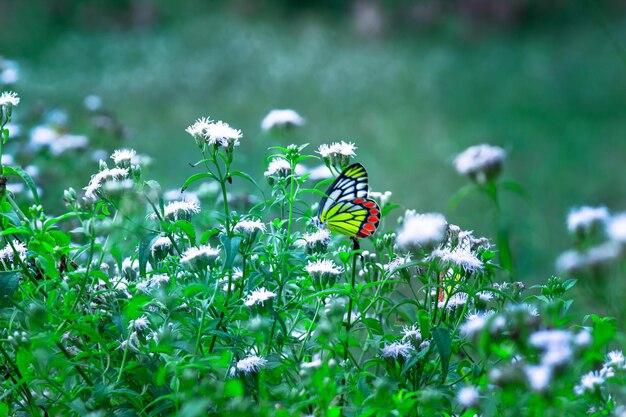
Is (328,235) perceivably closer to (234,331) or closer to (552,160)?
(234,331)

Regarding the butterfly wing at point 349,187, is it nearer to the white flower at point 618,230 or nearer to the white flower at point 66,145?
the white flower at point 618,230

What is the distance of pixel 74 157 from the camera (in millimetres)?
4406

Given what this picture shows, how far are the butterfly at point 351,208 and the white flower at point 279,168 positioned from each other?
0.40 feet

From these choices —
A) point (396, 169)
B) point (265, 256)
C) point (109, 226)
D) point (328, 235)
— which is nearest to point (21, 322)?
point (109, 226)

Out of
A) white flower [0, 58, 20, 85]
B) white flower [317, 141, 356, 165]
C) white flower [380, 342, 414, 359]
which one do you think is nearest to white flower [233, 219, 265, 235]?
white flower [317, 141, 356, 165]

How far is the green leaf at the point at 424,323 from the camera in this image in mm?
Result: 1858

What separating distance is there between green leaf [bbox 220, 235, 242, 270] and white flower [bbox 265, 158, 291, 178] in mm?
323

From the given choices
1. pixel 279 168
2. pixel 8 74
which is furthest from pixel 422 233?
pixel 8 74

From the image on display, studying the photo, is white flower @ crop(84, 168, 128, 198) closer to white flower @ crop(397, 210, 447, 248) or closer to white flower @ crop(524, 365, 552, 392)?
white flower @ crop(397, 210, 447, 248)

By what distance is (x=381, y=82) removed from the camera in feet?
31.8

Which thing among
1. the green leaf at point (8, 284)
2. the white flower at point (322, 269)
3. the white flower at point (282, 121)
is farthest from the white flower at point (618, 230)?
the white flower at point (282, 121)

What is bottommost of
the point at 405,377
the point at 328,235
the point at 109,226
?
the point at 405,377

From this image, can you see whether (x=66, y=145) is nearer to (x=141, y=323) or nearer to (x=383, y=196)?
(x=383, y=196)

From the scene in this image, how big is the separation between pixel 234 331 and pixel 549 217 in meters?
4.02
